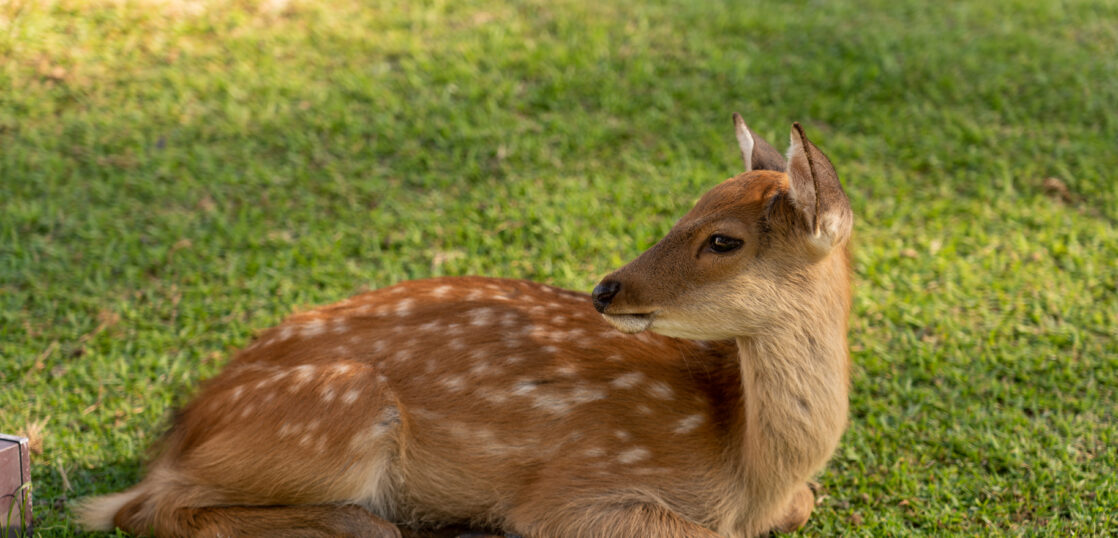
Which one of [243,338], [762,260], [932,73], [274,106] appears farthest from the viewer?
[932,73]

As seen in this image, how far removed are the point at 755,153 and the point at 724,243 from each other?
1.86 feet

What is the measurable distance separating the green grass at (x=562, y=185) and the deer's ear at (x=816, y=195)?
→ 1.38m

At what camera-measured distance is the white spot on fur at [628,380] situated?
3443 millimetres

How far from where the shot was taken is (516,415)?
3.38 meters

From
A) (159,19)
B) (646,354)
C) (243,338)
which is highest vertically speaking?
(159,19)

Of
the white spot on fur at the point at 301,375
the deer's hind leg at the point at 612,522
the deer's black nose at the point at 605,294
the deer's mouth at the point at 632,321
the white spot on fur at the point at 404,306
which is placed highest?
the deer's black nose at the point at 605,294

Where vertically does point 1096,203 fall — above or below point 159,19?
below

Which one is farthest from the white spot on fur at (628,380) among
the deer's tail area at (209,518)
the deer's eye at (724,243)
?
the deer's tail area at (209,518)

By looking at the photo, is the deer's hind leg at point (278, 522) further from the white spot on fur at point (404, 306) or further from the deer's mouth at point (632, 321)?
the deer's mouth at point (632, 321)

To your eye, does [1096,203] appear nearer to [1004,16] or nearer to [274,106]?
[1004,16]

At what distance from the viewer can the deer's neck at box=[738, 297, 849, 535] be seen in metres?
3.16

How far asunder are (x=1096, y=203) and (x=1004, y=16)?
8.21 feet

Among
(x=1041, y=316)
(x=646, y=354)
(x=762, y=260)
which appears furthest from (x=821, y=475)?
(x=1041, y=316)

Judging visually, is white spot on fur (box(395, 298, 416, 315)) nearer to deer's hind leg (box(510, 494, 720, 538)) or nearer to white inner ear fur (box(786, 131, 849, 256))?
deer's hind leg (box(510, 494, 720, 538))
